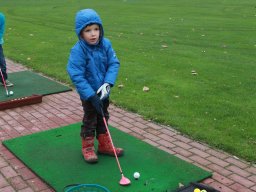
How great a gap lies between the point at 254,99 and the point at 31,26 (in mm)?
11317

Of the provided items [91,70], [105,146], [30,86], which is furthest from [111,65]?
[30,86]

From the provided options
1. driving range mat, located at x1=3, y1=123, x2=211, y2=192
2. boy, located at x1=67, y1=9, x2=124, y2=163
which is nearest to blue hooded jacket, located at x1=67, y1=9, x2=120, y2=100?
boy, located at x1=67, y1=9, x2=124, y2=163

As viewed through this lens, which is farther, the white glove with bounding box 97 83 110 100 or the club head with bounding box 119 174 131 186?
the white glove with bounding box 97 83 110 100

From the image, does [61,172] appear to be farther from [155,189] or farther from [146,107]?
[146,107]

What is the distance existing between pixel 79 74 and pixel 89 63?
181 millimetres

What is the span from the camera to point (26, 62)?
382 inches

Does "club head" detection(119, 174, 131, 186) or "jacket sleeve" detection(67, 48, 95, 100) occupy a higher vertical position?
"jacket sleeve" detection(67, 48, 95, 100)

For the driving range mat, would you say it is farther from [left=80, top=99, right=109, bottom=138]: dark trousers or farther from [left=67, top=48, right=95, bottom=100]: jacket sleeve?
[left=67, top=48, right=95, bottom=100]: jacket sleeve

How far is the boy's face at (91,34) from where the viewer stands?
169 inches

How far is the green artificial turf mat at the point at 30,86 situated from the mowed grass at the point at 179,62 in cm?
41

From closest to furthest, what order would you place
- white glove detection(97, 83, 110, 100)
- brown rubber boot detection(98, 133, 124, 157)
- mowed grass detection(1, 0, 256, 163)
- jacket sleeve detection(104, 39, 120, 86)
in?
white glove detection(97, 83, 110, 100) → jacket sleeve detection(104, 39, 120, 86) → brown rubber boot detection(98, 133, 124, 157) → mowed grass detection(1, 0, 256, 163)

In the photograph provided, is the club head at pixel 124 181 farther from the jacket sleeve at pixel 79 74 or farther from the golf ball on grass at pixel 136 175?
the jacket sleeve at pixel 79 74

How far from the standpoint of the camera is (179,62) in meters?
9.48

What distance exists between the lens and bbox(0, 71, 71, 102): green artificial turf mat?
7.21 metres
